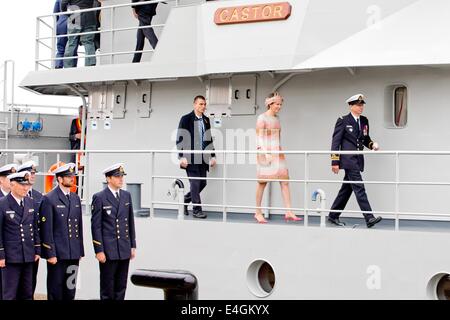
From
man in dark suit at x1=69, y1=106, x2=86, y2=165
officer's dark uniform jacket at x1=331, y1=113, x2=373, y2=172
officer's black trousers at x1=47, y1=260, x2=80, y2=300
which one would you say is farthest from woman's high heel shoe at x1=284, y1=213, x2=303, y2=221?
man in dark suit at x1=69, y1=106, x2=86, y2=165

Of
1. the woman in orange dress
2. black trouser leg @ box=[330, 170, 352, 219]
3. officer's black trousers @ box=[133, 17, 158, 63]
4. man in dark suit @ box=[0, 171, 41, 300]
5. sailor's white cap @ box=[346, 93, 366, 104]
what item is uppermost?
officer's black trousers @ box=[133, 17, 158, 63]

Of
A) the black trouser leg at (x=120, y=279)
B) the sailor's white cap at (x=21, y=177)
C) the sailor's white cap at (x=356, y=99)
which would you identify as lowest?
the black trouser leg at (x=120, y=279)

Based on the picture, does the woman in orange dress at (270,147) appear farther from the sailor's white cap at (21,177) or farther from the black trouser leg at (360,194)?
the sailor's white cap at (21,177)

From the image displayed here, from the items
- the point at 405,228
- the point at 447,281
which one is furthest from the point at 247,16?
→ the point at 447,281

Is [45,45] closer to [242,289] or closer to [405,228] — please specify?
[242,289]

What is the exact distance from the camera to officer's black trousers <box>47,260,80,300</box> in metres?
9.66

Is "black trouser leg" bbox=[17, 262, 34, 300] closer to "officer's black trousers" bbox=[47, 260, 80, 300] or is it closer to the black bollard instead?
"officer's black trousers" bbox=[47, 260, 80, 300]

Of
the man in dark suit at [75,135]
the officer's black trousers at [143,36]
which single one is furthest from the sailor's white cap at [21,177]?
the man in dark suit at [75,135]

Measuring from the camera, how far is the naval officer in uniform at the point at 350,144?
9.90m

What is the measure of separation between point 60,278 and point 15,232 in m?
0.91

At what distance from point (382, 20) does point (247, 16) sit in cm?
180

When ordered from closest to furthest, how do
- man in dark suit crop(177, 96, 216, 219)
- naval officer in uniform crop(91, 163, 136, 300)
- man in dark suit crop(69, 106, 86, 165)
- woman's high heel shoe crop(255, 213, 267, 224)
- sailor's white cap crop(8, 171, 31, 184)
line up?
1. sailor's white cap crop(8, 171, 31, 184)
2. naval officer in uniform crop(91, 163, 136, 300)
3. woman's high heel shoe crop(255, 213, 267, 224)
4. man in dark suit crop(177, 96, 216, 219)
5. man in dark suit crop(69, 106, 86, 165)

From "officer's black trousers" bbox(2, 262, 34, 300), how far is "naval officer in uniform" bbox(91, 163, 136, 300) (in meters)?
0.77

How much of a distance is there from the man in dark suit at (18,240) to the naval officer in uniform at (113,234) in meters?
0.69
